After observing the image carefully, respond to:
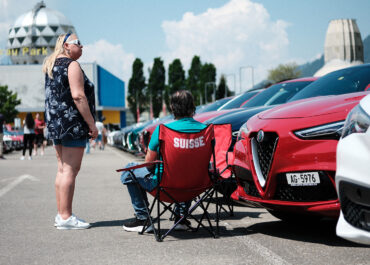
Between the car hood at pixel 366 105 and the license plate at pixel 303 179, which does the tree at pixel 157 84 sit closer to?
the license plate at pixel 303 179

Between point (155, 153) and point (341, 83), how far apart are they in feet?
8.97

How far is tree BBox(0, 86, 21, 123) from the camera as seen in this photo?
2980 inches

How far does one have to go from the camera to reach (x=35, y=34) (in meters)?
86.6

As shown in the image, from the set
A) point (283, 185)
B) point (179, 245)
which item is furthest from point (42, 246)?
point (283, 185)

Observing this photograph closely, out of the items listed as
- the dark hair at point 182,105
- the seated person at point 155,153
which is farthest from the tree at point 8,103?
the dark hair at point 182,105

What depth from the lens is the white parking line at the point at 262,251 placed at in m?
4.05

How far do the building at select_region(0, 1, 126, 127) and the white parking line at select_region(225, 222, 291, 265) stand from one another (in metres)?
78.4

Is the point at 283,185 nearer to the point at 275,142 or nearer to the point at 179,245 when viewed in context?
the point at 275,142

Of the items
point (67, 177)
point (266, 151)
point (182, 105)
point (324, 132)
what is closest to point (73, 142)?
point (67, 177)

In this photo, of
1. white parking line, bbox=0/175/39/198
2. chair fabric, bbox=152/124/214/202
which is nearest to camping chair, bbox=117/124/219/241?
chair fabric, bbox=152/124/214/202

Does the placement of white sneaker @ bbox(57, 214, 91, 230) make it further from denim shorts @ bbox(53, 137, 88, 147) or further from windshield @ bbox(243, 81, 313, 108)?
windshield @ bbox(243, 81, 313, 108)

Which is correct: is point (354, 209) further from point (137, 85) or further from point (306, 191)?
point (137, 85)

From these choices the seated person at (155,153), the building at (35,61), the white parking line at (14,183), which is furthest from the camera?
the building at (35,61)

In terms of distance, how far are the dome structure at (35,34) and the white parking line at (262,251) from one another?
277 feet
